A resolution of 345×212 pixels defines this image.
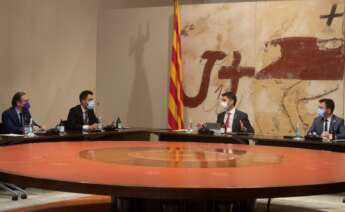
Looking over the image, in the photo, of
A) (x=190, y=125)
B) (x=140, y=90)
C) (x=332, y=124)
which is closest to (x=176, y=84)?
(x=190, y=125)

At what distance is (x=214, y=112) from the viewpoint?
9.36 m

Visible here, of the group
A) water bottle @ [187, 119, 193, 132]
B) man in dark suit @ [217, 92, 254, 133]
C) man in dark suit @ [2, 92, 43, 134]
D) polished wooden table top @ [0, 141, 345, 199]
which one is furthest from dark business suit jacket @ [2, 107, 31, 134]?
man in dark suit @ [217, 92, 254, 133]

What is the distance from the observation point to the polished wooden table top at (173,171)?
293cm

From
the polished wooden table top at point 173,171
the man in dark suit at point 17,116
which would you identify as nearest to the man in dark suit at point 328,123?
the polished wooden table top at point 173,171

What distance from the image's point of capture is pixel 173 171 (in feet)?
11.4

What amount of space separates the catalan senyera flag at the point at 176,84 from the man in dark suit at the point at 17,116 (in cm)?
244

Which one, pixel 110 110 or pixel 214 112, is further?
pixel 110 110

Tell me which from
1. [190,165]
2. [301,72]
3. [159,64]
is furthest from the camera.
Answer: [159,64]

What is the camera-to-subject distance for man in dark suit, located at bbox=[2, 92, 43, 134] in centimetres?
719

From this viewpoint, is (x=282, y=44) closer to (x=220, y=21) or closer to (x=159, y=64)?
(x=220, y=21)

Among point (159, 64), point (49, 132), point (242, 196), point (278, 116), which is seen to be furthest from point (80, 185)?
point (159, 64)

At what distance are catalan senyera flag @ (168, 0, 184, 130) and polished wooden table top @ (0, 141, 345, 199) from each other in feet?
13.4

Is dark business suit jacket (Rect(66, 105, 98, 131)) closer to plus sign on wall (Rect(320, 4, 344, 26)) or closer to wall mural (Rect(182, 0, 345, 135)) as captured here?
wall mural (Rect(182, 0, 345, 135))

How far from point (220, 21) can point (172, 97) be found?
4.99 feet
